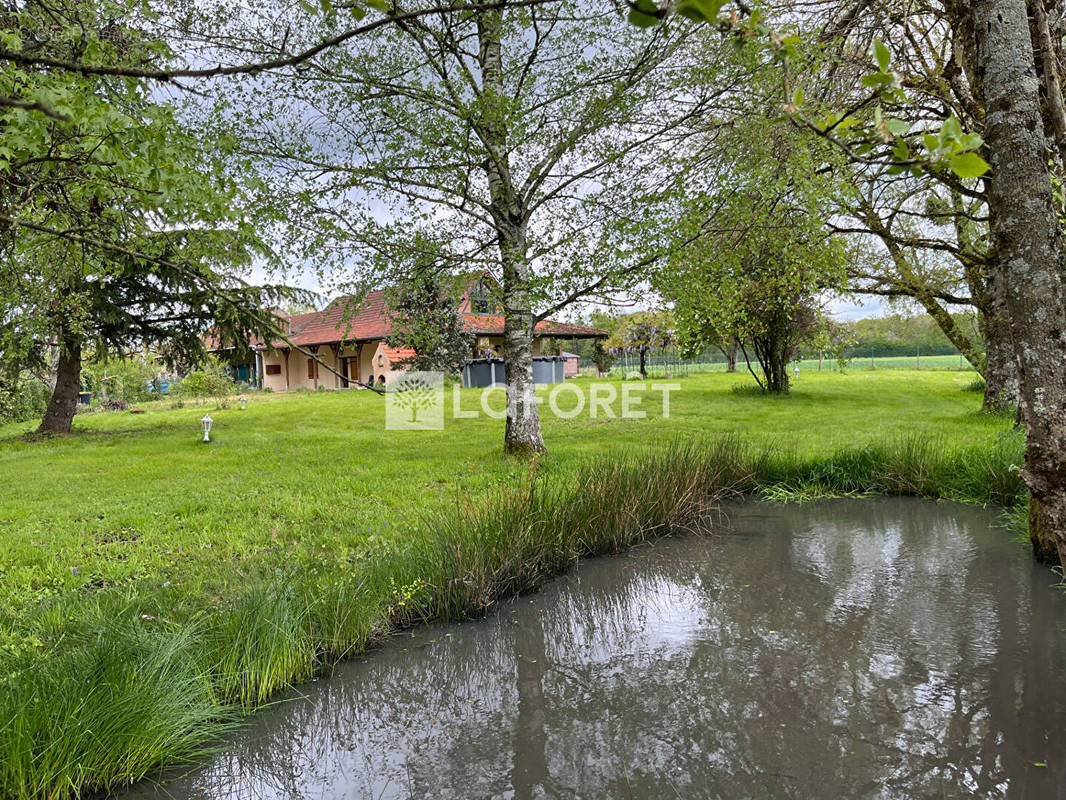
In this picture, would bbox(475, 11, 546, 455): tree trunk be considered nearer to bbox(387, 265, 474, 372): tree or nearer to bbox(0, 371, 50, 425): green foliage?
bbox(387, 265, 474, 372): tree

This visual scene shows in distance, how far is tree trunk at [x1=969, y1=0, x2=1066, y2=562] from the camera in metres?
3.34

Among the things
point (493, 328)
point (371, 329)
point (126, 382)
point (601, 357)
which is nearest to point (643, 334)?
point (601, 357)

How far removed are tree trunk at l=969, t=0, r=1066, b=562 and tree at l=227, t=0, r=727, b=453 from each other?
398 cm

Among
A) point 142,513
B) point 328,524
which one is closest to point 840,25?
point 328,524

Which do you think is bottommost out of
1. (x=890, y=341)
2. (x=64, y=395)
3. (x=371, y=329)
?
(x=64, y=395)

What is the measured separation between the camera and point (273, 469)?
868cm

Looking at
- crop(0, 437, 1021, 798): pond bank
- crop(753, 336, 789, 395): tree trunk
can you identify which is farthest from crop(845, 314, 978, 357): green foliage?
crop(0, 437, 1021, 798): pond bank

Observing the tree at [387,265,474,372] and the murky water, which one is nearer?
the murky water

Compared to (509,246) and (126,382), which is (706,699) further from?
(126,382)

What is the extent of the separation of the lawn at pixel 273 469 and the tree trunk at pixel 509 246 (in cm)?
65

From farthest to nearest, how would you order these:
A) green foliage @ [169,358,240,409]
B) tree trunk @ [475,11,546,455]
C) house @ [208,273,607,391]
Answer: house @ [208,273,607,391] < green foliage @ [169,358,240,409] < tree trunk @ [475,11,546,455]

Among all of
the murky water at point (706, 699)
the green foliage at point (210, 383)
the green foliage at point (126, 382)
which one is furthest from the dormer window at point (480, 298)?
the green foliage at point (126, 382)

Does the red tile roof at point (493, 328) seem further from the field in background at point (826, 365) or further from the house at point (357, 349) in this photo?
the field in background at point (826, 365)

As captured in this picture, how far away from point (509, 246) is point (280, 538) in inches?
172
